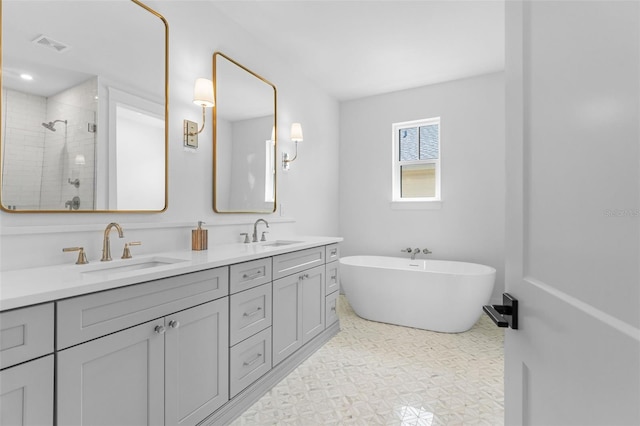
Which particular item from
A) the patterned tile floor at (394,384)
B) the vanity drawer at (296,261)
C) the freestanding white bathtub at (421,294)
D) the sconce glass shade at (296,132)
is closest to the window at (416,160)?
the freestanding white bathtub at (421,294)

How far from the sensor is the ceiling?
8.11ft

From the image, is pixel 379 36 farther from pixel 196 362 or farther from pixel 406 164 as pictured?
pixel 196 362

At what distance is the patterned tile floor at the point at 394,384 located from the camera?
1.79 metres

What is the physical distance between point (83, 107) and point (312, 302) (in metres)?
1.96

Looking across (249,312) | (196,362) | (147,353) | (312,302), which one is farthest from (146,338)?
(312,302)

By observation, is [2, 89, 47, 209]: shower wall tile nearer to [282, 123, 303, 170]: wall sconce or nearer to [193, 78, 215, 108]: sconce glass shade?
[193, 78, 215, 108]: sconce glass shade

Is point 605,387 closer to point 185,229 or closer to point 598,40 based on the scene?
point 598,40

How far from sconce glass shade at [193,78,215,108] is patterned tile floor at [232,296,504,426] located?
6.47ft

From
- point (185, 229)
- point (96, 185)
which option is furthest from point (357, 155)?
point (96, 185)

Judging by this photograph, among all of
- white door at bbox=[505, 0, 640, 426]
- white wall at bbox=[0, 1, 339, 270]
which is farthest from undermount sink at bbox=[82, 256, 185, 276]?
white door at bbox=[505, 0, 640, 426]

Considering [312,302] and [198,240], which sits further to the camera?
[312,302]

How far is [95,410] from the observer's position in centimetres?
114

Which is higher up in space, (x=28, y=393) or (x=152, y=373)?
(x=28, y=393)

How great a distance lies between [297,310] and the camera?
238cm
